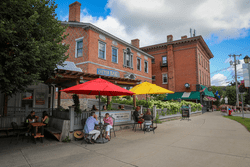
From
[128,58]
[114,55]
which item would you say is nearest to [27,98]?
[114,55]

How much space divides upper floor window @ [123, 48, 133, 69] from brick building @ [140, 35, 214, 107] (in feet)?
34.4

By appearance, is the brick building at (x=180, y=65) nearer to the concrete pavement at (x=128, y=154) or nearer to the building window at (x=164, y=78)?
the building window at (x=164, y=78)

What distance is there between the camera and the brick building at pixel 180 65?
29875 mm

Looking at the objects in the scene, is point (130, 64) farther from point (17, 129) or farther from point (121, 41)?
point (17, 129)

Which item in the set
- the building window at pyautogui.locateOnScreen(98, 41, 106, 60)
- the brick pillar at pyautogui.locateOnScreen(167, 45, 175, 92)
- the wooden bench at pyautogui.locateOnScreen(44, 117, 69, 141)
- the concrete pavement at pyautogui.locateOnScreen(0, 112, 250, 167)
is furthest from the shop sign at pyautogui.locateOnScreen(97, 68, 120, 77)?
the brick pillar at pyautogui.locateOnScreen(167, 45, 175, 92)

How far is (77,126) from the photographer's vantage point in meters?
8.03

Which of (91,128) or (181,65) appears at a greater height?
(181,65)

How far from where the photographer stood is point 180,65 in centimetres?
3159

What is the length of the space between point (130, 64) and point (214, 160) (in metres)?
20.0

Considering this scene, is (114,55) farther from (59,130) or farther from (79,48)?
(59,130)

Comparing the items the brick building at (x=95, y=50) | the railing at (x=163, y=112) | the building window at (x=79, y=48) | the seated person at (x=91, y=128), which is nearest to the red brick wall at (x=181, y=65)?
the brick building at (x=95, y=50)

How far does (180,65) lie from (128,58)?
12.4 metres

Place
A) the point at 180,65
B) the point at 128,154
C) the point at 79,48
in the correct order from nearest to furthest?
1. the point at 128,154
2. the point at 79,48
3. the point at 180,65

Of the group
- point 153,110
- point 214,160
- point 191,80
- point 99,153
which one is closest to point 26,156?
point 99,153
